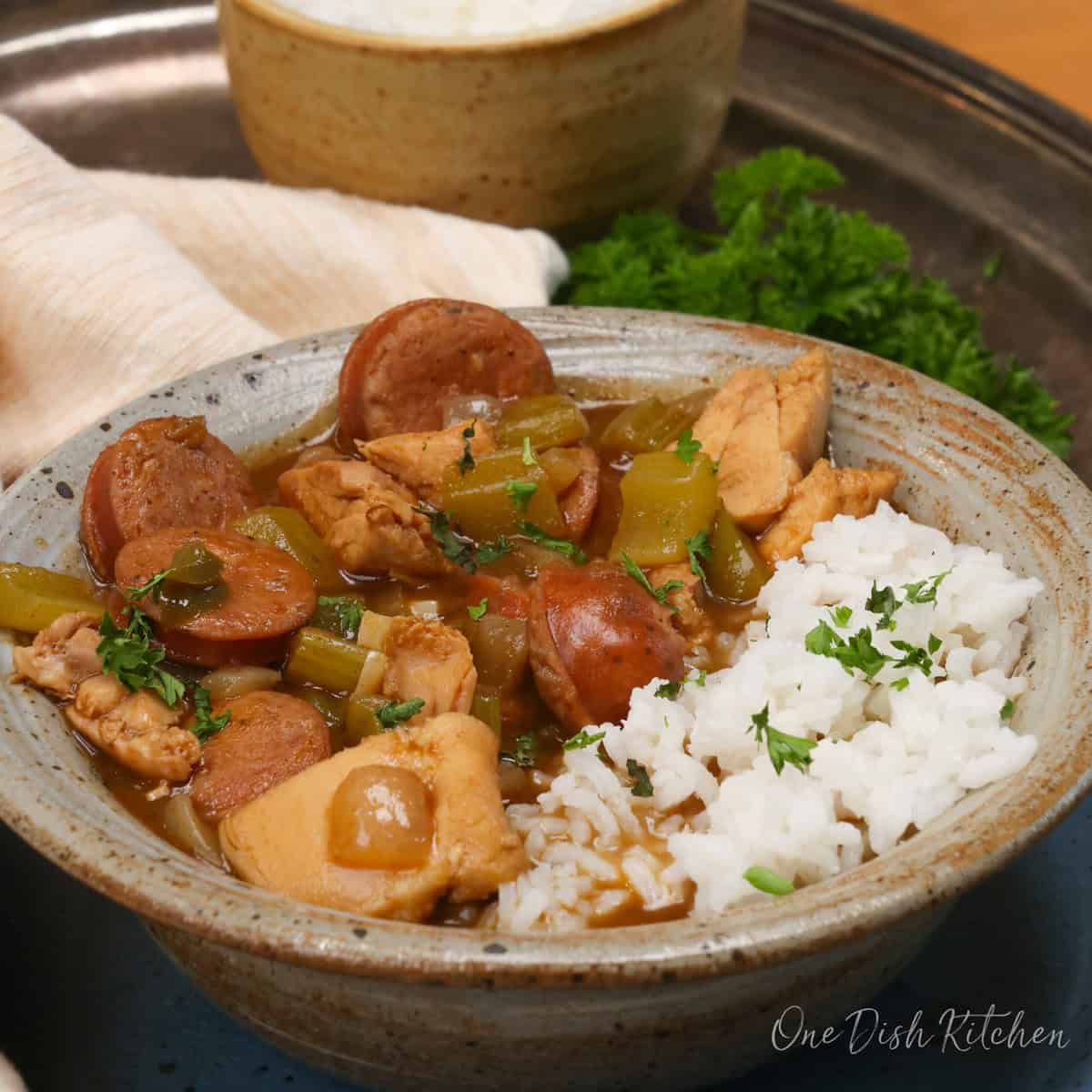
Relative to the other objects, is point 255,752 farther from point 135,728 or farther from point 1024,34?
point 1024,34

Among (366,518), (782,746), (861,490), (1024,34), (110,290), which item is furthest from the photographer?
(1024,34)

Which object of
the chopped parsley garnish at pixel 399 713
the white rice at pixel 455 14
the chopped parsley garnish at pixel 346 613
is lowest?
the chopped parsley garnish at pixel 346 613

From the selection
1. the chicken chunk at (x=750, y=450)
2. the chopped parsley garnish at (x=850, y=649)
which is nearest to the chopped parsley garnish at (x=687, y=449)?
the chicken chunk at (x=750, y=450)

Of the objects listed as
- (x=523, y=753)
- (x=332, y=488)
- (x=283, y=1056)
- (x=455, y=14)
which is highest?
(x=455, y=14)

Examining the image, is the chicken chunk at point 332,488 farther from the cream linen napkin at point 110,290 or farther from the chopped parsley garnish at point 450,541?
the cream linen napkin at point 110,290

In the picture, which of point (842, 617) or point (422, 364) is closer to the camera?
point (842, 617)

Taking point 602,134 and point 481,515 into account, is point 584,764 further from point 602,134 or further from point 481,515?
point 602,134

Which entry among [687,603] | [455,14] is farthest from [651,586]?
[455,14]
